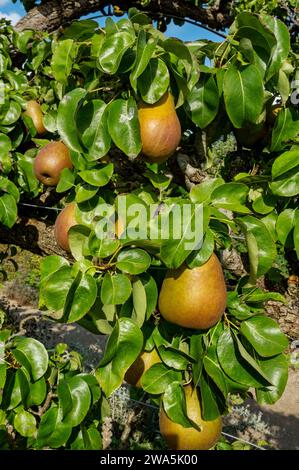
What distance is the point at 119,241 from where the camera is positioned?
0.66 meters

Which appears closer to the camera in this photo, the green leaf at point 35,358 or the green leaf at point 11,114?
the green leaf at point 35,358

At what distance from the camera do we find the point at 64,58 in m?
0.82

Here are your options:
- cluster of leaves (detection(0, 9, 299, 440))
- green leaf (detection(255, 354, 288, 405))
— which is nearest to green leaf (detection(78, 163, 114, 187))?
cluster of leaves (detection(0, 9, 299, 440))

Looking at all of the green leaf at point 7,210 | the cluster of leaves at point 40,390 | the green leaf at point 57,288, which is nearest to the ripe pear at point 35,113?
the green leaf at point 7,210

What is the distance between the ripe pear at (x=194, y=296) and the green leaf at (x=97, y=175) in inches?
9.1

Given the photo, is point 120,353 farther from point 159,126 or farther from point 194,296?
point 159,126

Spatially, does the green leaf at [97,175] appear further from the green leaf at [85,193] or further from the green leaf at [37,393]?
the green leaf at [37,393]

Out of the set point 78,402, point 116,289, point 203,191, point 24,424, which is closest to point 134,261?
point 116,289

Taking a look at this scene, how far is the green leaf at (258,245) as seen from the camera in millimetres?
659

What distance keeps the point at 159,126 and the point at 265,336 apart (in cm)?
39

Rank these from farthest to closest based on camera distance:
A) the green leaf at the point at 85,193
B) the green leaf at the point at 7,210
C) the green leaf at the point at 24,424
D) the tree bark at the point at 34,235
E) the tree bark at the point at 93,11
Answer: the tree bark at the point at 93,11 < the tree bark at the point at 34,235 < the green leaf at the point at 7,210 < the green leaf at the point at 24,424 < the green leaf at the point at 85,193

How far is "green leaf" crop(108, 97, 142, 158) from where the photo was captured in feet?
2.37

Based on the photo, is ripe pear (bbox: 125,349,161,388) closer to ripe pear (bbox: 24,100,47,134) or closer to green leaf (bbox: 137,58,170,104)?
green leaf (bbox: 137,58,170,104)

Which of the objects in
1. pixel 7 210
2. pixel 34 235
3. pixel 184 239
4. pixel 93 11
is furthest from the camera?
pixel 93 11
